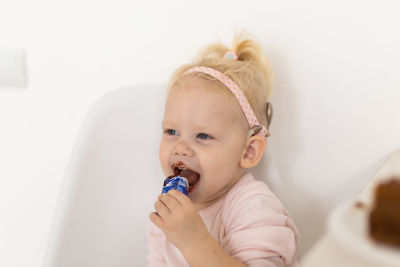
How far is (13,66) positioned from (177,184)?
828 mm

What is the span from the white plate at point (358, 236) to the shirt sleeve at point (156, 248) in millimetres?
675

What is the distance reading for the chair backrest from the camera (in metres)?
Result: 1.18

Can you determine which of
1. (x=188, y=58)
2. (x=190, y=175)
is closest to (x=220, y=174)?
(x=190, y=175)

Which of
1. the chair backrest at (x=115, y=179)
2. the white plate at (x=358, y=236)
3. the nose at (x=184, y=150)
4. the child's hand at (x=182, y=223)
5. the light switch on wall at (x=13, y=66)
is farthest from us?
the light switch on wall at (x=13, y=66)

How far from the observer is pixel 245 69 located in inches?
45.3

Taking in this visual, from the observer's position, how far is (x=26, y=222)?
5.41 feet

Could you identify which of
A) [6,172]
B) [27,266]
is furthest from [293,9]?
[27,266]

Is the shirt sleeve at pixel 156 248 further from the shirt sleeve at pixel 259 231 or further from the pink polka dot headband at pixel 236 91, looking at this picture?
the pink polka dot headband at pixel 236 91

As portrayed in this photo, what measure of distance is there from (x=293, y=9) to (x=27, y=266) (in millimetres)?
1145

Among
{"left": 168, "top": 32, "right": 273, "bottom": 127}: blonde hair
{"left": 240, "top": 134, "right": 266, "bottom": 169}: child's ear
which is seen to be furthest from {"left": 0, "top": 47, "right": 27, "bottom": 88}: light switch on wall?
{"left": 240, "top": 134, "right": 266, "bottom": 169}: child's ear

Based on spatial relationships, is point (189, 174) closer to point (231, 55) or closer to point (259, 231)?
point (259, 231)

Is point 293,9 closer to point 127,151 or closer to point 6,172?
point 127,151

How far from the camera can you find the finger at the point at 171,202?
93 cm

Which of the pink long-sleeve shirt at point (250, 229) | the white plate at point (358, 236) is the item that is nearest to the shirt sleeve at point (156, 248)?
the pink long-sleeve shirt at point (250, 229)
